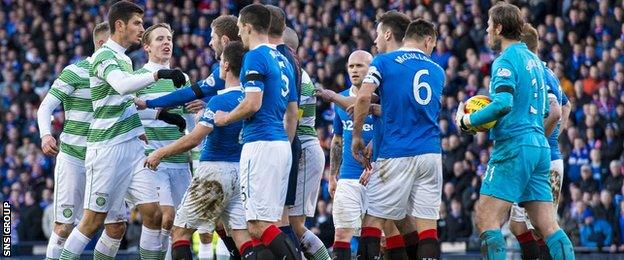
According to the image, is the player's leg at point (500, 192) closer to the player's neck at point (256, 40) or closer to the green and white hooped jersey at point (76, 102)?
the player's neck at point (256, 40)

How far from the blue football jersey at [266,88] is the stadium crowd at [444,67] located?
939 cm

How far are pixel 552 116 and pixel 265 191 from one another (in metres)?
2.99

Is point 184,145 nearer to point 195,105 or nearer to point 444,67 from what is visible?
point 195,105

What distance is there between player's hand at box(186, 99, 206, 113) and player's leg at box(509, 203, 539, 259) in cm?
319

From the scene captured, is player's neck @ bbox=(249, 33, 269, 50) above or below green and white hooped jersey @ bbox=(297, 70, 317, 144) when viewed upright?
above

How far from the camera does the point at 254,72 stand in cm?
1062

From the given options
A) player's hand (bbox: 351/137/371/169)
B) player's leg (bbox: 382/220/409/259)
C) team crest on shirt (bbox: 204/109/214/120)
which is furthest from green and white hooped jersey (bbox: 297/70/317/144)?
team crest on shirt (bbox: 204/109/214/120)

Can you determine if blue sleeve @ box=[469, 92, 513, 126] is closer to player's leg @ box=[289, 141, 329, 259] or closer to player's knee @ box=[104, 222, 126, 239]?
player's leg @ box=[289, 141, 329, 259]

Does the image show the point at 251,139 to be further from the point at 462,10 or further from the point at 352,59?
the point at 462,10

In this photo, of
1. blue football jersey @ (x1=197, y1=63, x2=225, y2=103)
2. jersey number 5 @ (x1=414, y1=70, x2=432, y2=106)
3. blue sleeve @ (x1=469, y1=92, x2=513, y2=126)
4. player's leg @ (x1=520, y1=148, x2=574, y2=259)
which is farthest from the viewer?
blue football jersey @ (x1=197, y1=63, x2=225, y2=103)

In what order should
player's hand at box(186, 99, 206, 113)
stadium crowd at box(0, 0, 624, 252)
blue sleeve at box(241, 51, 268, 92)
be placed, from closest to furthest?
blue sleeve at box(241, 51, 268, 92)
player's hand at box(186, 99, 206, 113)
stadium crowd at box(0, 0, 624, 252)

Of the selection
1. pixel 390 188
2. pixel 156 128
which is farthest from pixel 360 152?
pixel 156 128

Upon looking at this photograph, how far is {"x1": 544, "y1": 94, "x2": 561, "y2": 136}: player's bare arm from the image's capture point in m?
12.0

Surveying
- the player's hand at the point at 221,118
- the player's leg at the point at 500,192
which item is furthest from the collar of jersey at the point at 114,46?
the player's leg at the point at 500,192
